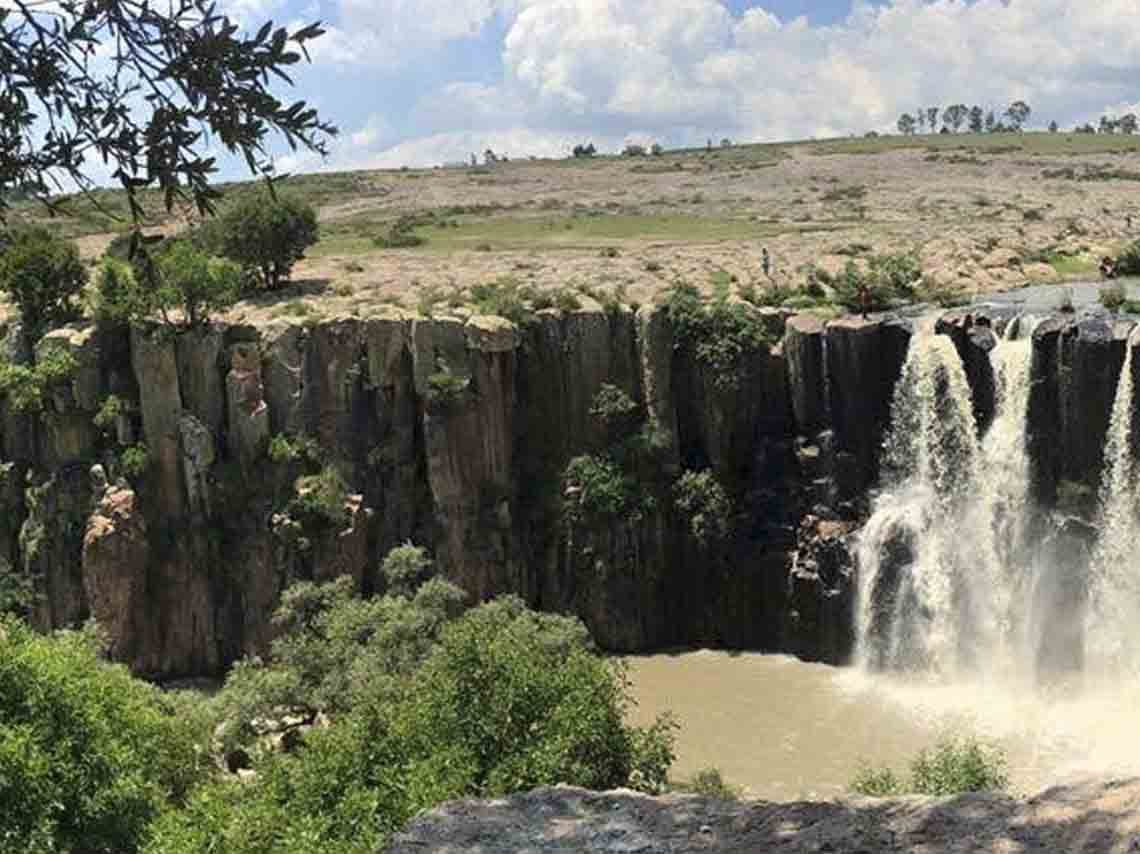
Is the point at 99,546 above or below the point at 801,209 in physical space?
below

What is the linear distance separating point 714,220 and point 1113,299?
29.7 meters

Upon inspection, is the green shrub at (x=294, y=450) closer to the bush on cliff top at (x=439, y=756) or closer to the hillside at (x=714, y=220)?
the hillside at (x=714, y=220)

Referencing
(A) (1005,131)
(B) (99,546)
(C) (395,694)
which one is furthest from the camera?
(A) (1005,131)

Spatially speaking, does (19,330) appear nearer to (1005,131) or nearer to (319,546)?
(319,546)

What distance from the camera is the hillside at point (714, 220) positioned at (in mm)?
39219

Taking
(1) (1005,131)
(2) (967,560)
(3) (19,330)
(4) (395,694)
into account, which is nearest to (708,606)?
→ (2) (967,560)

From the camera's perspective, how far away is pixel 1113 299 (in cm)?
3231

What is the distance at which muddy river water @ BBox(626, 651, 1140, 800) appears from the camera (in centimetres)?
→ 2353

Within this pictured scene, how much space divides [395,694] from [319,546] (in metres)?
11.6

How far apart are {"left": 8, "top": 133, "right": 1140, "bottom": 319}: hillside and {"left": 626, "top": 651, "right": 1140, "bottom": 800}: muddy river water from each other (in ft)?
36.5

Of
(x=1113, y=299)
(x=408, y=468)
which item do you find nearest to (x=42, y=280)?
(x=408, y=468)

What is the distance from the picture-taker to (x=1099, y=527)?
27.5 meters

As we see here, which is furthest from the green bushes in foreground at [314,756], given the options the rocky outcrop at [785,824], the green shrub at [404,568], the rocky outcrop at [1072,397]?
the rocky outcrop at [1072,397]

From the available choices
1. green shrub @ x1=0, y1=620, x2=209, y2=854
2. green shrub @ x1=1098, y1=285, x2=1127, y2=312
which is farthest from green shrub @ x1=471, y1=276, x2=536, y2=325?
green shrub @ x1=0, y1=620, x2=209, y2=854
